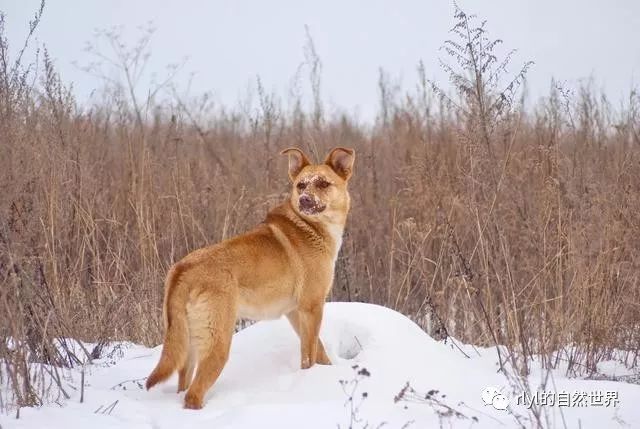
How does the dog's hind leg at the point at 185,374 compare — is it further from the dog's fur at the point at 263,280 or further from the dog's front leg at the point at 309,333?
the dog's front leg at the point at 309,333

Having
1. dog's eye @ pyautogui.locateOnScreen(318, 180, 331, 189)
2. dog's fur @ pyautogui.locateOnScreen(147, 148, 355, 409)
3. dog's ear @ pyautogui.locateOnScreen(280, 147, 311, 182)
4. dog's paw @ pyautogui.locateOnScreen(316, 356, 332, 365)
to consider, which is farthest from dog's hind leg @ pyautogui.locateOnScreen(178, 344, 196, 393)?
dog's ear @ pyautogui.locateOnScreen(280, 147, 311, 182)

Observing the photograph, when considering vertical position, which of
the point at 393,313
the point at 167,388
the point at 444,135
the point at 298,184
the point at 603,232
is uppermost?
the point at 444,135

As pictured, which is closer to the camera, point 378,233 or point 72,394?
point 72,394

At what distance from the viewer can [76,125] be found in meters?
8.02

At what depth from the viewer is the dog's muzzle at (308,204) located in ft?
17.1

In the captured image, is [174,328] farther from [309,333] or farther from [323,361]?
[323,361]

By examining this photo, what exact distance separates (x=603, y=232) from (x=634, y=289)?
0.52 m

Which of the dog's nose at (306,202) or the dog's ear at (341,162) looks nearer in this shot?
the dog's nose at (306,202)

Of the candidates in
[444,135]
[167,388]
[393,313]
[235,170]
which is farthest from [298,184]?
[444,135]

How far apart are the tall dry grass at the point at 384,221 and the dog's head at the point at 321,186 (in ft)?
3.15

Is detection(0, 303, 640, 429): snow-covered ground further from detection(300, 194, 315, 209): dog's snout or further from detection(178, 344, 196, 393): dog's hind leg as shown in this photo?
detection(300, 194, 315, 209): dog's snout

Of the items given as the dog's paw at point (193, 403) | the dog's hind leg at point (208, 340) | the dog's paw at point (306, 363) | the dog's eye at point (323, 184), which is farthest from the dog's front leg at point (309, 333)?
the dog's eye at point (323, 184)

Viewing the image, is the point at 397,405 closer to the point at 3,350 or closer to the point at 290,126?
the point at 3,350

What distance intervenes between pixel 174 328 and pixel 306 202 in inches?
52.6
